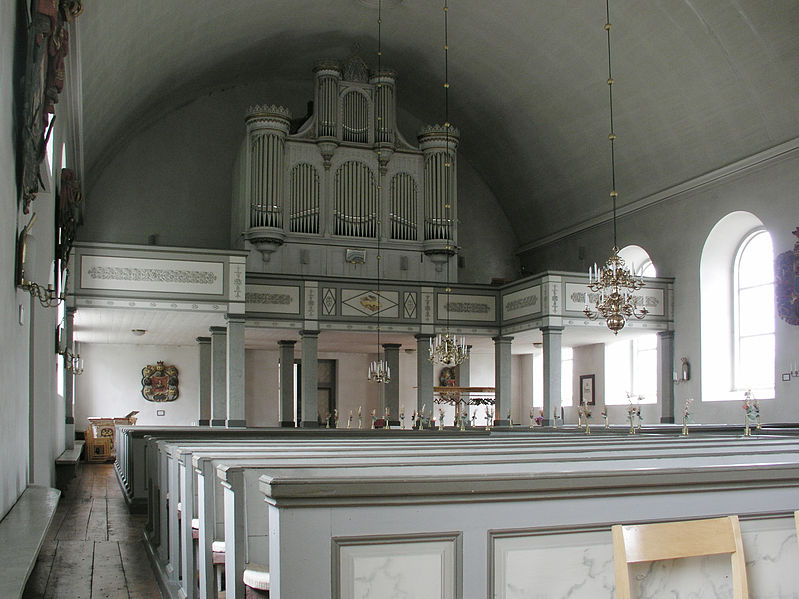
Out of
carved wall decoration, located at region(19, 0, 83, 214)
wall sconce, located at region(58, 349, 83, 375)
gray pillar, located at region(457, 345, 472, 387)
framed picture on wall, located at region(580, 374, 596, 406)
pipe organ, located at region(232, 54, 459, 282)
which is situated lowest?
framed picture on wall, located at region(580, 374, 596, 406)

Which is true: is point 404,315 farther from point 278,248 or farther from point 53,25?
point 53,25

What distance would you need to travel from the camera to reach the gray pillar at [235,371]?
50.8 feet

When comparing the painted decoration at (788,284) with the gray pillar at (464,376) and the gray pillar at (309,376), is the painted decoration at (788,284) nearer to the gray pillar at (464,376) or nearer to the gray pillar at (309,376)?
the gray pillar at (464,376)

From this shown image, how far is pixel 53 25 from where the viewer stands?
5.64 metres

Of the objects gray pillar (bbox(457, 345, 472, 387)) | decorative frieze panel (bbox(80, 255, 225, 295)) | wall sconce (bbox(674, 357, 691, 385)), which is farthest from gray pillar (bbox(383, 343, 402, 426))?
wall sconce (bbox(674, 357, 691, 385))

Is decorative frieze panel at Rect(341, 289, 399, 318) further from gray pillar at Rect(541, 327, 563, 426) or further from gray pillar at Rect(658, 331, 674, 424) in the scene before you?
gray pillar at Rect(658, 331, 674, 424)

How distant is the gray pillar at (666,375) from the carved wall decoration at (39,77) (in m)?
13.7

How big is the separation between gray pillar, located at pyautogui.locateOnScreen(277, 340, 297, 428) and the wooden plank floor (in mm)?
7583

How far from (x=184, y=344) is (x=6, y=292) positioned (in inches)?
672

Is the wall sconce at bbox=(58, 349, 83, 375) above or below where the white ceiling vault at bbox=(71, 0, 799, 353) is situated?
below

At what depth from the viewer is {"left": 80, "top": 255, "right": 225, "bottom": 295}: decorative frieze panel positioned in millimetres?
15023

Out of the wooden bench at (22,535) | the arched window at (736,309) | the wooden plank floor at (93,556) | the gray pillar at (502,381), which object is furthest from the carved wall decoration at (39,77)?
the arched window at (736,309)

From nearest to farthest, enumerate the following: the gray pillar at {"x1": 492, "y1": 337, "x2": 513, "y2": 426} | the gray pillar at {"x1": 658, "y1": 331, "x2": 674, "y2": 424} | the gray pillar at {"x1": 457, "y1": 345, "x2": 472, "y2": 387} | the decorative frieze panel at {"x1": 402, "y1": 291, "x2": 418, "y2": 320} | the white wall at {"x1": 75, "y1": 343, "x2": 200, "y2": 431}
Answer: the gray pillar at {"x1": 658, "y1": 331, "x2": 674, "y2": 424}
the gray pillar at {"x1": 492, "y1": 337, "x2": 513, "y2": 426}
the decorative frieze panel at {"x1": 402, "y1": 291, "x2": 418, "y2": 320}
the gray pillar at {"x1": 457, "y1": 345, "x2": 472, "y2": 387}
the white wall at {"x1": 75, "y1": 343, "x2": 200, "y2": 431}

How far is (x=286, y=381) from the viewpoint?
1912 centimetres
